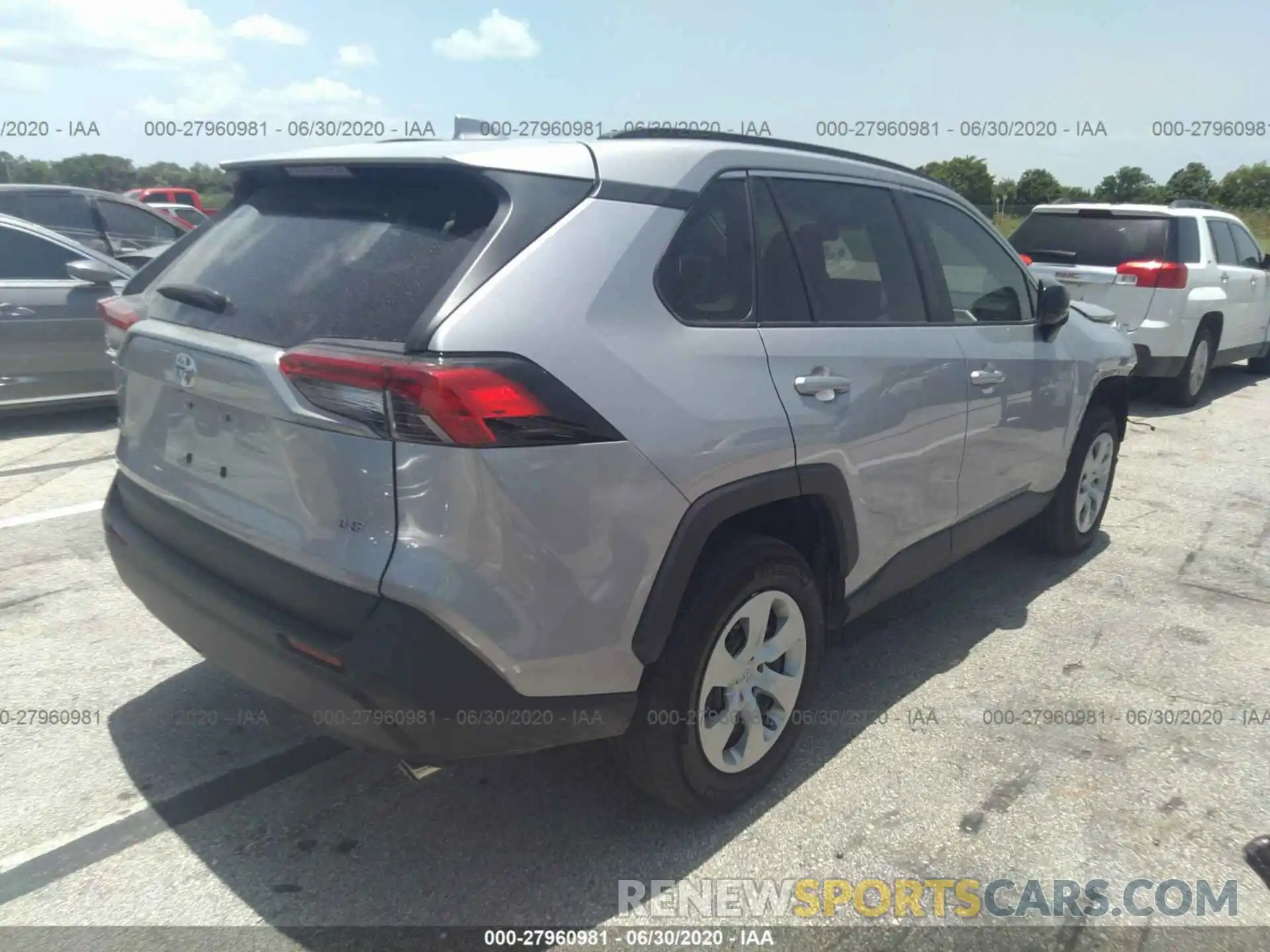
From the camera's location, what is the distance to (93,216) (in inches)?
309

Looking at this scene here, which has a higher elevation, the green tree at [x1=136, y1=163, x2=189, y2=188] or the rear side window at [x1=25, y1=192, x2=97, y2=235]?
the green tree at [x1=136, y1=163, x2=189, y2=188]

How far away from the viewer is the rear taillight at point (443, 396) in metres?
2.08

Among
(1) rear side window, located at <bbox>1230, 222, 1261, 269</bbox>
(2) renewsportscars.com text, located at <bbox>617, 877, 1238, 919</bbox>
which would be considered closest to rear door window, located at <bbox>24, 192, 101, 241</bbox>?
(2) renewsportscars.com text, located at <bbox>617, 877, 1238, 919</bbox>

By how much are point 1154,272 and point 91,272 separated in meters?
8.44

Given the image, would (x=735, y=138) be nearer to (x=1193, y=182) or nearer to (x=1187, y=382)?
(x=1187, y=382)

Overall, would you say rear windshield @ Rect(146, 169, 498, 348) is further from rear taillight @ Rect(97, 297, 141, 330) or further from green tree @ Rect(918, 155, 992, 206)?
green tree @ Rect(918, 155, 992, 206)

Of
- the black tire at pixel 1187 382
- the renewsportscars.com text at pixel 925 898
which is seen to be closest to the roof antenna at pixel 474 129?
the renewsportscars.com text at pixel 925 898

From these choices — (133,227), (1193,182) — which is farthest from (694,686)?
(1193,182)

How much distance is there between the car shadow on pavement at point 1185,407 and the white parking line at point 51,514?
811 centimetres

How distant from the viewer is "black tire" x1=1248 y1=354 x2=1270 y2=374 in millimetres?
11305

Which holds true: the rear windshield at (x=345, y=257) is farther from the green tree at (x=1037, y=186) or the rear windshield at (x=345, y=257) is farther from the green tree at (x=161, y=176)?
the green tree at (x=1037, y=186)

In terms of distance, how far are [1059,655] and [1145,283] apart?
5.82 metres

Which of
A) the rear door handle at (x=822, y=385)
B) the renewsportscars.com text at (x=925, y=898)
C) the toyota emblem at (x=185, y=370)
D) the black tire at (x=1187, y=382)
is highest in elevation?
the toyota emblem at (x=185, y=370)

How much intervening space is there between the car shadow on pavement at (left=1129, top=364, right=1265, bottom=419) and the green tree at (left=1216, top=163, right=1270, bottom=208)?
3585cm
